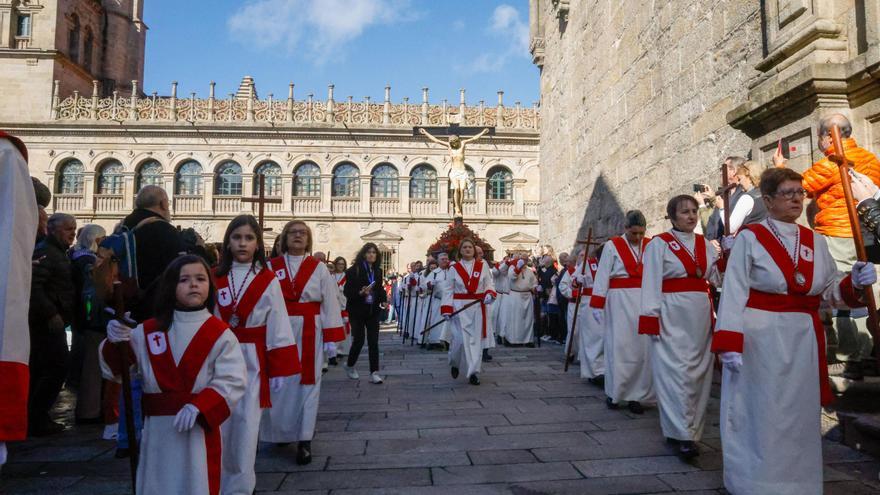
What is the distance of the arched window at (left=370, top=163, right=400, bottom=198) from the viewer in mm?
33812

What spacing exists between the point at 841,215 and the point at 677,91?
457 cm

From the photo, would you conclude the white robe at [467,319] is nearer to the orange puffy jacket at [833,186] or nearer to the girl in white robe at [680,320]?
the girl in white robe at [680,320]

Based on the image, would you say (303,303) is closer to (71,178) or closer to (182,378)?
(182,378)

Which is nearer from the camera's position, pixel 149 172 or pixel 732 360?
pixel 732 360

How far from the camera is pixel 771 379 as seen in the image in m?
3.40

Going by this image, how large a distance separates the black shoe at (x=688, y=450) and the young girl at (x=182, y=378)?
3172mm

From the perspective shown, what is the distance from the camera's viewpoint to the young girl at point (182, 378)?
9.39ft

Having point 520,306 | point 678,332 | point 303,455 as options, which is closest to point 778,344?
point 678,332

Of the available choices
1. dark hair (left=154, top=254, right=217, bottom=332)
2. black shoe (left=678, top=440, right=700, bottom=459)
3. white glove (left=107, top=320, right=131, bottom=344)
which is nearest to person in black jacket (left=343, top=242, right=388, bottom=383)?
black shoe (left=678, top=440, right=700, bottom=459)

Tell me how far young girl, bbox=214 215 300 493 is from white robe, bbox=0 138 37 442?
1841mm

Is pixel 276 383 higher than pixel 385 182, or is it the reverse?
pixel 385 182

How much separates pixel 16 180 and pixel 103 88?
4345 cm

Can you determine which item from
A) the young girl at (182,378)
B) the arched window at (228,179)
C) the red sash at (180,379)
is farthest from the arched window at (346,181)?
the red sash at (180,379)

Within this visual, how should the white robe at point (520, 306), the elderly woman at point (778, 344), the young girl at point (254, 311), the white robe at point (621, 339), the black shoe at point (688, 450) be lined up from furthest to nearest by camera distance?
1. the white robe at point (520, 306)
2. the white robe at point (621, 339)
3. the black shoe at point (688, 450)
4. the young girl at point (254, 311)
5. the elderly woman at point (778, 344)
